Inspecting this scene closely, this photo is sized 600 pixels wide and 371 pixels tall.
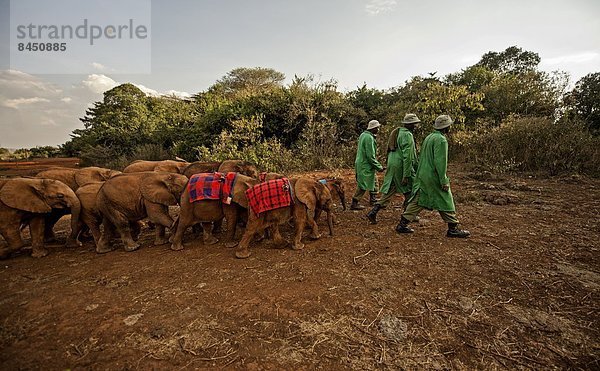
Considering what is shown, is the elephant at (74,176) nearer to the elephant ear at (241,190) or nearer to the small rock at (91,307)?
the elephant ear at (241,190)

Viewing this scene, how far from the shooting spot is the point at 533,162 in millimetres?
10539

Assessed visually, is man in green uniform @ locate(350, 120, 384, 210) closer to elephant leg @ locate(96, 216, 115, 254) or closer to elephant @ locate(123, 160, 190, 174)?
elephant @ locate(123, 160, 190, 174)

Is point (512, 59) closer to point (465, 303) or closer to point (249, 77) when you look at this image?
point (249, 77)

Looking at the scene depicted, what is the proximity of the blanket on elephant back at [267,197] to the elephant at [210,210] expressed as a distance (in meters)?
0.31

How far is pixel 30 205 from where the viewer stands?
176 inches

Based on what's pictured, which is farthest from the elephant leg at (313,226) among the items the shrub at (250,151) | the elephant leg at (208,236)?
the shrub at (250,151)

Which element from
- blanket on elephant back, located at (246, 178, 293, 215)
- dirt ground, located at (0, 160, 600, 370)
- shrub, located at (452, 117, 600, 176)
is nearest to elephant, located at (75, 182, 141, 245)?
dirt ground, located at (0, 160, 600, 370)

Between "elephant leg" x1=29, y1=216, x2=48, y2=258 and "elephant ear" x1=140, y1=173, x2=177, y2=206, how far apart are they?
172 centimetres

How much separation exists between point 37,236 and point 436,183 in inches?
266

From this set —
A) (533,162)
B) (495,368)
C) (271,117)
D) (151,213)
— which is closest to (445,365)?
(495,368)

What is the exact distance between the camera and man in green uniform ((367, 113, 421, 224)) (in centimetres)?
559

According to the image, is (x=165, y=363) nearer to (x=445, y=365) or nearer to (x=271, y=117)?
(x=445, y=365)

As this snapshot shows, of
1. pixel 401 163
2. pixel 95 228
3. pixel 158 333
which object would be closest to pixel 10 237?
pixel 95 228

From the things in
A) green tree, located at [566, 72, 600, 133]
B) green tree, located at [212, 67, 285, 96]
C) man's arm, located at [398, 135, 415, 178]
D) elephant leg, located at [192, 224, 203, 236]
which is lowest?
elephant leg, located at [192, 224, 203, 236]
